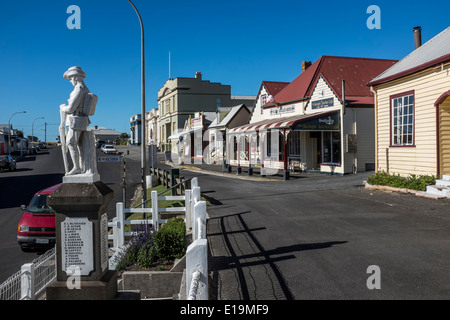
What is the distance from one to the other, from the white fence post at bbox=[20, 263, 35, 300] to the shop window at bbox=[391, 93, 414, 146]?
1356 cm

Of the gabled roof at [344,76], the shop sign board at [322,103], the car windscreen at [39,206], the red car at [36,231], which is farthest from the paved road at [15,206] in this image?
the gabled roof at [344,76]

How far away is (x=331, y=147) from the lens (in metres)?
22.7

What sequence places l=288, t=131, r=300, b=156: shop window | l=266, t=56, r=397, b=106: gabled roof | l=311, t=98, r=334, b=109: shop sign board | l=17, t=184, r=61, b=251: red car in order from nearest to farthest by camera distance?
l=17, t=184, r=61, b=251: red car < l=311, t=98, r=334, b=109: shop sign board < l=266, t=56, r=397, b=106: gabled roof < l=288, t=131, r=300, b=156: shop window

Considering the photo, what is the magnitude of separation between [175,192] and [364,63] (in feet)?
54.8

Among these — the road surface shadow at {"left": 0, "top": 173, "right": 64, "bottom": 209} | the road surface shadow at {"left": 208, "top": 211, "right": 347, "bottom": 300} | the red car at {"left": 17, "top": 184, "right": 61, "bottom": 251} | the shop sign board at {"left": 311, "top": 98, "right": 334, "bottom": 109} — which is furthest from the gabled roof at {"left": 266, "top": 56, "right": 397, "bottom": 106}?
the road surface shadow at {"left": 0, "top": 173, "right": 64, "bottom": 209}

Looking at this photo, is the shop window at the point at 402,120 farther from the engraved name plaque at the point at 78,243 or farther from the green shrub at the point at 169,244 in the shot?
the engraved name plaque at the point at 78,243

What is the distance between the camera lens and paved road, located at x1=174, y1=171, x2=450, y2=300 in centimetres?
539

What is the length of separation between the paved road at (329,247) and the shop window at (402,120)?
9.42 feet

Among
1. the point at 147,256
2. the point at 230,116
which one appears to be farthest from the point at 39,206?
the point at 230,116

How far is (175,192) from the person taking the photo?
605 inches

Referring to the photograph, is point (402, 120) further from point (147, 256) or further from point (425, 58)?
point (147, 256)

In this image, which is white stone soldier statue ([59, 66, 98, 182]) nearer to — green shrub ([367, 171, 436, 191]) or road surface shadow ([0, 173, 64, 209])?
green shrub ([367, 171, 436, 191])

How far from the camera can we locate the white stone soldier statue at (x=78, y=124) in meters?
5.30
